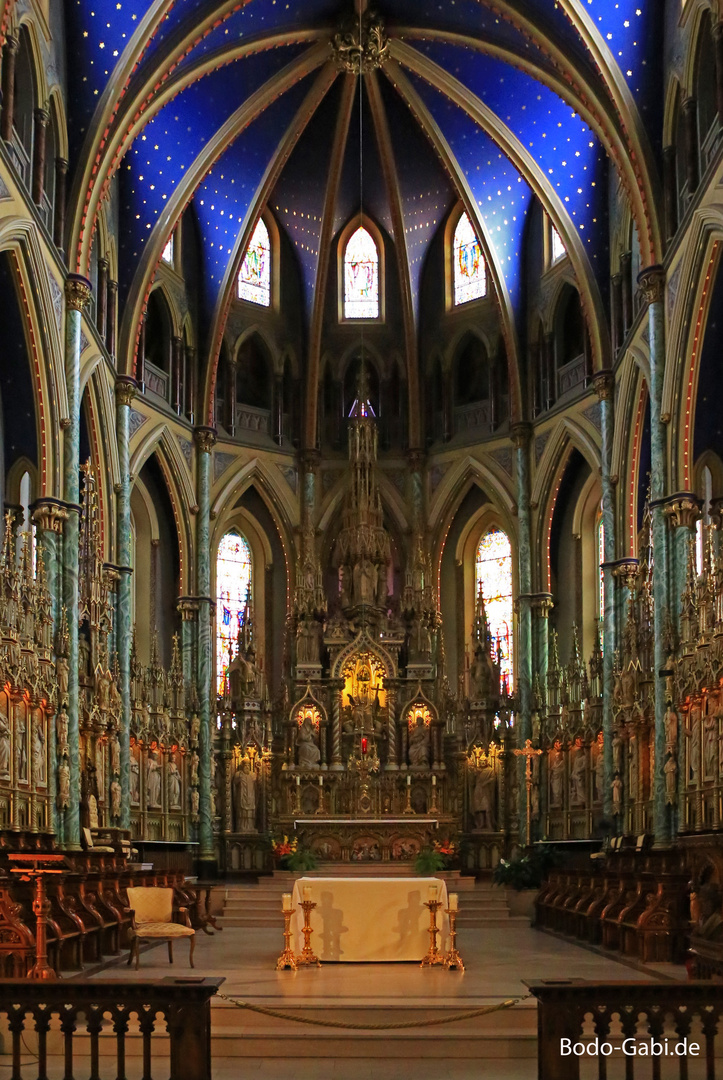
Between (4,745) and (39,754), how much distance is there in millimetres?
1805

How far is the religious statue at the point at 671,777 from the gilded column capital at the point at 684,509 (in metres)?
4.11

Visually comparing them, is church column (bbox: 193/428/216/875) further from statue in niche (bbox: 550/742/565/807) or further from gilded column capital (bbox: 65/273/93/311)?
gilded column capital (bbox: 65/273/93/311)

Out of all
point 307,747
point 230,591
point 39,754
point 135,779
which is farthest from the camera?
point 230,591

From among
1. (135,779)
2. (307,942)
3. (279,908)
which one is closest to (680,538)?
(279,908)

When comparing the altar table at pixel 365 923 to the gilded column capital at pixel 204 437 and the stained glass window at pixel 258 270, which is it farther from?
the stained glass window at pixel 258 270

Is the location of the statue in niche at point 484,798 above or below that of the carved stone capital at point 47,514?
below

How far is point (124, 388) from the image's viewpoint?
96.0ft

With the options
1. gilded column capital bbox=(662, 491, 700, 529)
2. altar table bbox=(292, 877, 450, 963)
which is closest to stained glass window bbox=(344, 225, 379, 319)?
gilded column capital bbox=(662, 491, 700, 529)

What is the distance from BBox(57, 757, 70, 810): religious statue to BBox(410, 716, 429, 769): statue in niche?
1060cm

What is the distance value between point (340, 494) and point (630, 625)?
1152 centimetres

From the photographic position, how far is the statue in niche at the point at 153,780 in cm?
2930

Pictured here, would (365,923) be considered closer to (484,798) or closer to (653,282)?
(653,282)

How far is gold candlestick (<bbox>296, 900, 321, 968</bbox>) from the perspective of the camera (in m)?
15.9

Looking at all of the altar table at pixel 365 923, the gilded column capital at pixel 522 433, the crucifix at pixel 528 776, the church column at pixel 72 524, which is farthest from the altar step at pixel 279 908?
the gilded column capital at pixel 522 433
